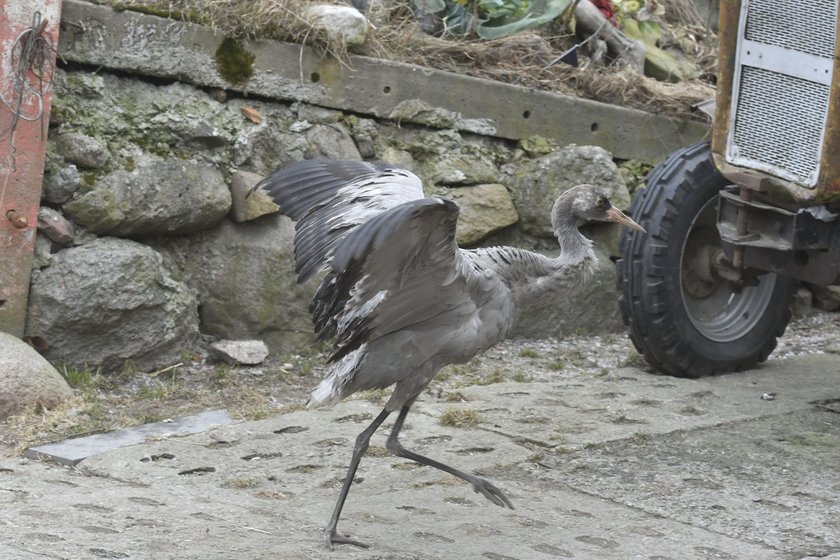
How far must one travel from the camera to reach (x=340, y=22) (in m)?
6.94

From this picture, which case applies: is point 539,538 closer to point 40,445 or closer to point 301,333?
point 40,445

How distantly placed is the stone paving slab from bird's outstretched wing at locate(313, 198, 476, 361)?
688mm

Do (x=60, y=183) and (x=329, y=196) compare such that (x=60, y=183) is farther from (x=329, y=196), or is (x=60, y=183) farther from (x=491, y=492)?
(x=491, y=492)

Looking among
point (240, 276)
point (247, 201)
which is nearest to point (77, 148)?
point (247, 201)

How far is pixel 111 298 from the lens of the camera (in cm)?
606

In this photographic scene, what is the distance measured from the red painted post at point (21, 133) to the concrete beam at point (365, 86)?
294mm

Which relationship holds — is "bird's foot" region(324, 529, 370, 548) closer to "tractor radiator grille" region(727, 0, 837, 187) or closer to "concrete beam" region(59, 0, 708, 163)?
"tractor radiator grille" region(727, 0, 837, 187)

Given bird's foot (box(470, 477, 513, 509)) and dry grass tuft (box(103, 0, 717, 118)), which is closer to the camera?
bird's foot (box(470, 477, 513, 509))

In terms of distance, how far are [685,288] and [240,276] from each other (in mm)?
2454

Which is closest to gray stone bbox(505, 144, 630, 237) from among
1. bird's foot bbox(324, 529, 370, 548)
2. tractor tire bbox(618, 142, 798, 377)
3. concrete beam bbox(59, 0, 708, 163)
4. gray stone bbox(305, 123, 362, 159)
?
concrete beam bbox(59, 0, 708, 163)

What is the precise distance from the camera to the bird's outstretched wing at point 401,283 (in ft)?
12.5

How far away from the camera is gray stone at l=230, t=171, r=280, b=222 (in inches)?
259

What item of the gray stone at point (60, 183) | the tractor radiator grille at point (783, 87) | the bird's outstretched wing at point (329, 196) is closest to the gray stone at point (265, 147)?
the gray stone at point (60, 183)

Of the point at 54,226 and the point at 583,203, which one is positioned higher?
the point at 583,203
